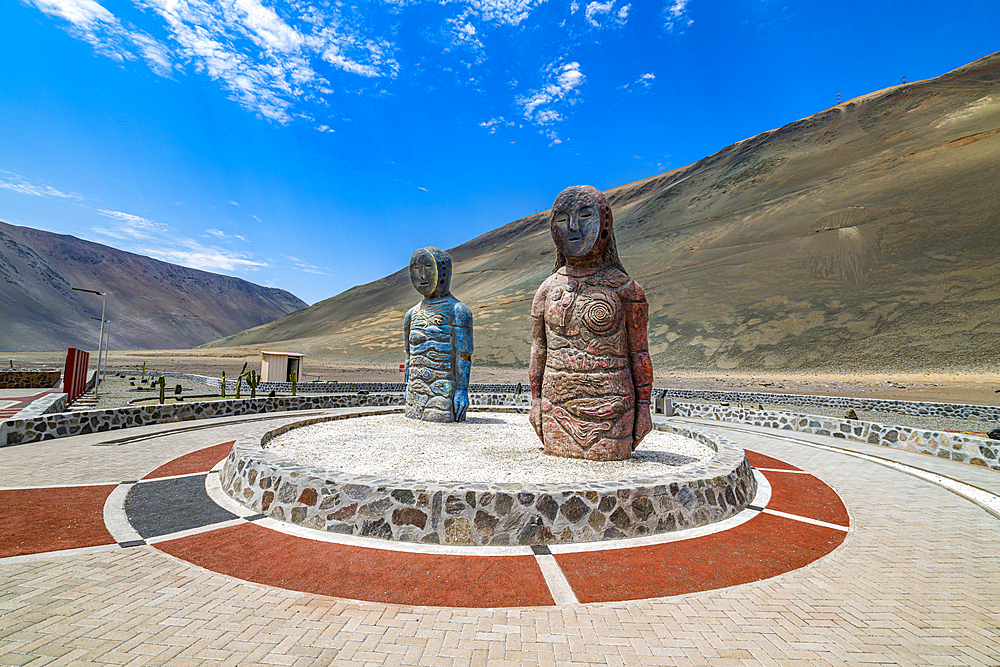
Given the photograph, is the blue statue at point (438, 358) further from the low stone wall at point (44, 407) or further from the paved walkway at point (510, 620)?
the low stone wall at point (44, 407)

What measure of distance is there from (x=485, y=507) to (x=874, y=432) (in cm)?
1157

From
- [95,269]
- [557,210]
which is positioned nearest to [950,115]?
[557,210]

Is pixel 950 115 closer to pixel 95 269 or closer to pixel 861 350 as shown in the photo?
pixel 861 350

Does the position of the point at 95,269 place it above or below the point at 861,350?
above

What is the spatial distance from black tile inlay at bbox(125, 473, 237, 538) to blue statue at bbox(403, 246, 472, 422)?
4960 millimetres

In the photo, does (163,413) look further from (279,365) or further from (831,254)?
(831,254)

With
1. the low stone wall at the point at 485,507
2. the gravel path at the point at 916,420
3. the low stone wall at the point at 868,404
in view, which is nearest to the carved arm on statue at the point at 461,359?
the low stone wall at the point at 485,507

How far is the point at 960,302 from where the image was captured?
3834 centimetres

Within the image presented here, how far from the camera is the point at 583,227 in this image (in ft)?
24.2

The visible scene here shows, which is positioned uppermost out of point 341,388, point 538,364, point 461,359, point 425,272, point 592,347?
point 425,272

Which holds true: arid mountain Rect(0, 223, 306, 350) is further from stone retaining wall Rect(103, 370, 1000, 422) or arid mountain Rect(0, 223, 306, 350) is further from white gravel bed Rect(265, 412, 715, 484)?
white gravel bed Rect(265, 412, 715, 484)

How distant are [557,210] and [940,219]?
194ft

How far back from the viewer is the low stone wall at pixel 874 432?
30.5 feet

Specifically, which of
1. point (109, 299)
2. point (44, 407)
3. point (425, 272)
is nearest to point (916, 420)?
point (425, 272)
